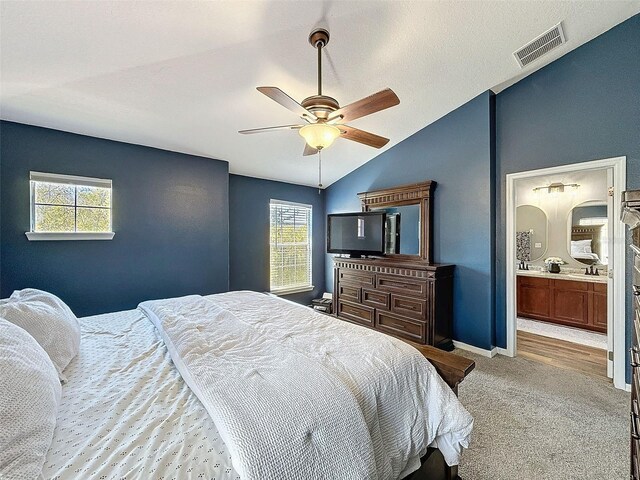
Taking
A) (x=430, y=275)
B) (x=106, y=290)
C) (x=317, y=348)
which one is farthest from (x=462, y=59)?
(x=106, y=290)

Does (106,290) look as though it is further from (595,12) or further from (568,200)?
(568,200)

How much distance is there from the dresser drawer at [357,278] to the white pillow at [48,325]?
3.19 meters

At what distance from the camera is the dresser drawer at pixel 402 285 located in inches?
133

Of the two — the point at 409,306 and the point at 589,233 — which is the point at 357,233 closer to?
the point at 409,306

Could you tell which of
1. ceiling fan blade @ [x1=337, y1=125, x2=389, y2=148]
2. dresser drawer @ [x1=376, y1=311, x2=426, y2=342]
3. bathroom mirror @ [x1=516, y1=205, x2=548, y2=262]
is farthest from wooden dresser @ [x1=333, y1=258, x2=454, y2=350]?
bathroom mirror @ [x1=516, y1=205, x2=548, y2=262]

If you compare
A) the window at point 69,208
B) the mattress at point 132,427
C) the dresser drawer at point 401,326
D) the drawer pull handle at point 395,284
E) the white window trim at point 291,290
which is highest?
the window at point 69,208

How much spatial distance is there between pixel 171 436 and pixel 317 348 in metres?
0.73

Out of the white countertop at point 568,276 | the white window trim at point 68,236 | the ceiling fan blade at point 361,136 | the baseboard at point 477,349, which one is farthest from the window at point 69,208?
the white countertop at point 568,276

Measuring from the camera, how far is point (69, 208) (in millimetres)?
2945

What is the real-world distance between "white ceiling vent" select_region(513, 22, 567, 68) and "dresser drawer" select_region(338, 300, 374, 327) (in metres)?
3.25

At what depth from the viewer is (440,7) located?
6.61 ft

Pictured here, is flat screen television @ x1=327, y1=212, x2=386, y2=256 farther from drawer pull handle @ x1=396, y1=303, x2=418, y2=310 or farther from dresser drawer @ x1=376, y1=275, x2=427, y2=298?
drawer pull handle @ x1=396, y1=303, x2=418, y2=310

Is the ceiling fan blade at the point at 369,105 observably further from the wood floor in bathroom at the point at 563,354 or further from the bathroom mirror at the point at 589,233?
the bathroom mirror at the point at 589,233

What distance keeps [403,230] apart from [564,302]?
2753mm
